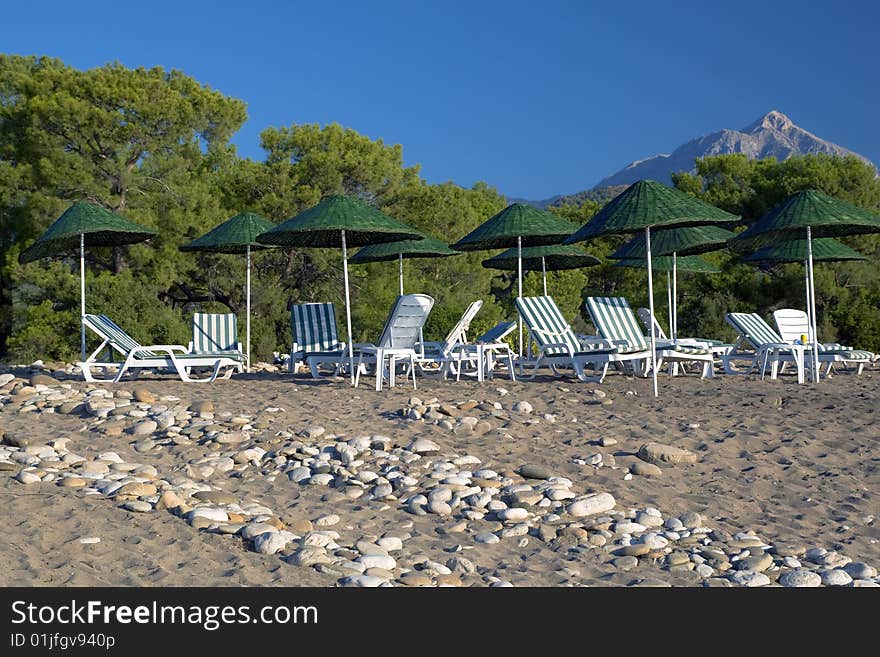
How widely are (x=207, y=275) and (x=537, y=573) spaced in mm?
17499

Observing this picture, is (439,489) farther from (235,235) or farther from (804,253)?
(804,253)

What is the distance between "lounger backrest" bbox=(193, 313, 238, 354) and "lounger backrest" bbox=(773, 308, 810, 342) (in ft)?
21.1

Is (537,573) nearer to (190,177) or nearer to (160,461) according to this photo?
(160,461)

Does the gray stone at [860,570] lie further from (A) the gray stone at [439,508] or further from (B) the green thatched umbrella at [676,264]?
(B) the green thatched umbrella at [676,264]

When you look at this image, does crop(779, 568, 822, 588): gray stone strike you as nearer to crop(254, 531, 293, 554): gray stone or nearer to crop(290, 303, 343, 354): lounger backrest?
crop(254, 531, 293, 554): gray stone

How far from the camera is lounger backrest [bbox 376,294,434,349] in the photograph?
29.8 ft

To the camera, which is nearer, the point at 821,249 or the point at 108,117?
the point at 821,249

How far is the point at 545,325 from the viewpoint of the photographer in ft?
33.8

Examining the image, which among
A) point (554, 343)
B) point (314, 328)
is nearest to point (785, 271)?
point (554, 343)

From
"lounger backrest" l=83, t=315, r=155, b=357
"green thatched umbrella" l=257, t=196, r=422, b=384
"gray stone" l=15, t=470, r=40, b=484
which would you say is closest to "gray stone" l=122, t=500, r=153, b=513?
"gray stone" l=15, t=470, r=40, b=484

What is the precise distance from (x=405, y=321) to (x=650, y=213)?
249cm
